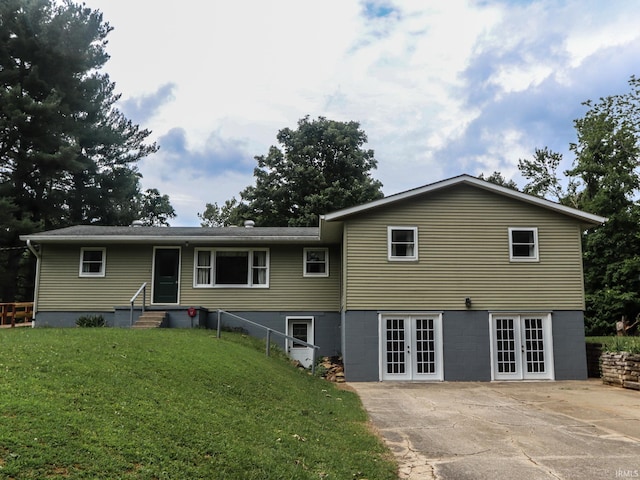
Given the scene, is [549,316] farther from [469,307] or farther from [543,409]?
[543,409]

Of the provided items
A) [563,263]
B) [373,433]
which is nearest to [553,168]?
[563,263]

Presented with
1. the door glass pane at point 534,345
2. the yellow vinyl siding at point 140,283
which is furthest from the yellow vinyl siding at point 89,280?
the door glass pane at point 534,345

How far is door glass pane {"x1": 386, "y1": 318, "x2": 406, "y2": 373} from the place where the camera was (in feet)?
47.7

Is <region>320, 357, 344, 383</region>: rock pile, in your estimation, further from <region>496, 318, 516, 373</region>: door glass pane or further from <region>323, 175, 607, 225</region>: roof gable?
<region>496, 318, 516, 373</region>: door glass pane

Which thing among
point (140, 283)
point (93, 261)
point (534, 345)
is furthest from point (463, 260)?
point (93, 261)

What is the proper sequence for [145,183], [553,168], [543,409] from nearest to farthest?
1. [543,409]
2. [553,168]
3. [145,183]

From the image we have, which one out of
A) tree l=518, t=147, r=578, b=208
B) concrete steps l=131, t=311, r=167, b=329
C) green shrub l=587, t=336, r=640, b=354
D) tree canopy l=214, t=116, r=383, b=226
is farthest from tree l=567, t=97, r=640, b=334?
concrete steps l=131, t=311, r=167, b=329

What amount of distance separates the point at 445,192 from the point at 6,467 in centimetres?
1362

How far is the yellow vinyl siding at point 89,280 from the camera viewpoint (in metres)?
17.0

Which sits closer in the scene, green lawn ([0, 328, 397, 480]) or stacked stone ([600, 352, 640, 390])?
green lawn ([0, 328, 397, 480])

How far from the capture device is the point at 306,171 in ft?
107

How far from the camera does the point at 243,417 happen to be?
260 inches

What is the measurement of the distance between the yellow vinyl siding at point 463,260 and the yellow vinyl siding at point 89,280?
7.74 m

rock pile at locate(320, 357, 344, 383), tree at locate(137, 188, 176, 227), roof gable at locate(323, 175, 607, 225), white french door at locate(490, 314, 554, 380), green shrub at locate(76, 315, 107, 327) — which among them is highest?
tree at locate(137, 188, 176, 227)
